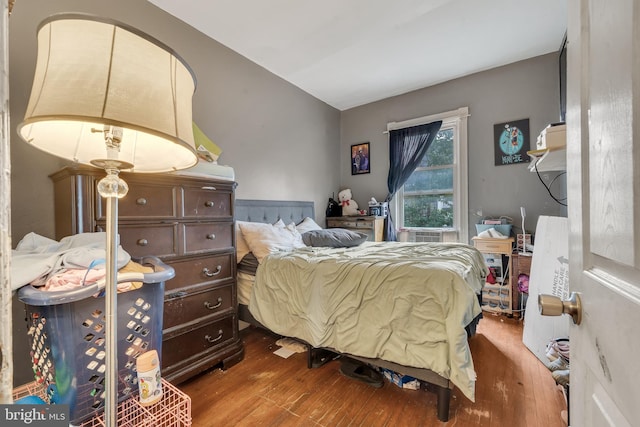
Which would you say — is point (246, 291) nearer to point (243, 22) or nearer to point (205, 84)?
point (205, 84)

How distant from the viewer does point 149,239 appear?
147cm

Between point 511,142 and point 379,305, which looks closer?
point 379,305

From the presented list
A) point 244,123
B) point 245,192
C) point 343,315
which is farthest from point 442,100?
point 343,315

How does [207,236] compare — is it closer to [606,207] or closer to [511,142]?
[606,207]

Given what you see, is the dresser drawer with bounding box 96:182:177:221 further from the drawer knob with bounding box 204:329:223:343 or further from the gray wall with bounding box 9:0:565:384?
the drawer knob with bounding box 204:329:223:343

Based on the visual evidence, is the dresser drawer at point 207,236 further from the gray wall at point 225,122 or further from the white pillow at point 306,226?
the white pillow at point 306,226

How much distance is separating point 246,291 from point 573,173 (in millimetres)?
2128

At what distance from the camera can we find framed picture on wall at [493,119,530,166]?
3076mm

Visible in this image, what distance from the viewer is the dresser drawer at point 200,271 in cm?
160

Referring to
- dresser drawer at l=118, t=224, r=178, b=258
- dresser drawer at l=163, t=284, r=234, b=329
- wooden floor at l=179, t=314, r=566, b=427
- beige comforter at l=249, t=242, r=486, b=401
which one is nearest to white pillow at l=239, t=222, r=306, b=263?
beige comforter at l=249, t=242, r=486, b=401

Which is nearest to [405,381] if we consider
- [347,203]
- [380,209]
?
[380,209]

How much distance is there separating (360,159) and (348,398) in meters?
3.44

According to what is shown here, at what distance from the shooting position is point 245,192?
2.83 metres

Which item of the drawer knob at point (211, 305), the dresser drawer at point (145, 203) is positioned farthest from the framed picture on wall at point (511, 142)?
the dresser drawer at point (145, 203)
